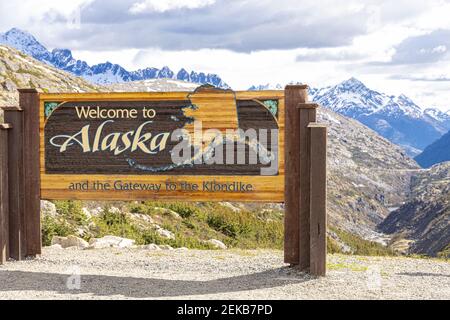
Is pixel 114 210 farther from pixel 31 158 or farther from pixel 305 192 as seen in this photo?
pixel 305 192

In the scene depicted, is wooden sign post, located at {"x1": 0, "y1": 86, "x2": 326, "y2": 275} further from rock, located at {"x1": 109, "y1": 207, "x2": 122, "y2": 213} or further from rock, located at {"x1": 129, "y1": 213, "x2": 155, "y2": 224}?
rock, located at {"x1": 109, "y1": 207, "x2": 122, "y2": 213}

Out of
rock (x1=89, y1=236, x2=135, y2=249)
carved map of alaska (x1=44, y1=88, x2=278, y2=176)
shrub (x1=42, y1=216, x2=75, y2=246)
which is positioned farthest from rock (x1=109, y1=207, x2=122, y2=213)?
carved map of alaska (x1=44, y1=88, x2=278, y2=176)

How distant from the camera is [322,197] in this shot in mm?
13500

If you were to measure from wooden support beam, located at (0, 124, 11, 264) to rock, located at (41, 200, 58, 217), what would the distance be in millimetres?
7528

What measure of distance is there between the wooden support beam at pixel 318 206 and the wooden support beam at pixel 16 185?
752 cm

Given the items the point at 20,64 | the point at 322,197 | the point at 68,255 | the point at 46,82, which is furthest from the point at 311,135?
the point at 20,64

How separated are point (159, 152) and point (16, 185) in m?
3.84

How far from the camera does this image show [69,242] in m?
18.5

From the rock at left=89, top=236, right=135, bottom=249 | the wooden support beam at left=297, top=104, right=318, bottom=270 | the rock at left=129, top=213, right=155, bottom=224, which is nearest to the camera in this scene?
the wooden support beam at left=297, top=104, right=318, bottom=270

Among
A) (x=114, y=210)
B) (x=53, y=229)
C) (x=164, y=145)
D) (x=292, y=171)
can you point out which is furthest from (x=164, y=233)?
(x=292, y=171)

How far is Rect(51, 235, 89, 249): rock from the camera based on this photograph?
18312 millimetres

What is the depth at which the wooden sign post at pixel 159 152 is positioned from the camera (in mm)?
14516

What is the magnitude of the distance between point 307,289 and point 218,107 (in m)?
5.07
